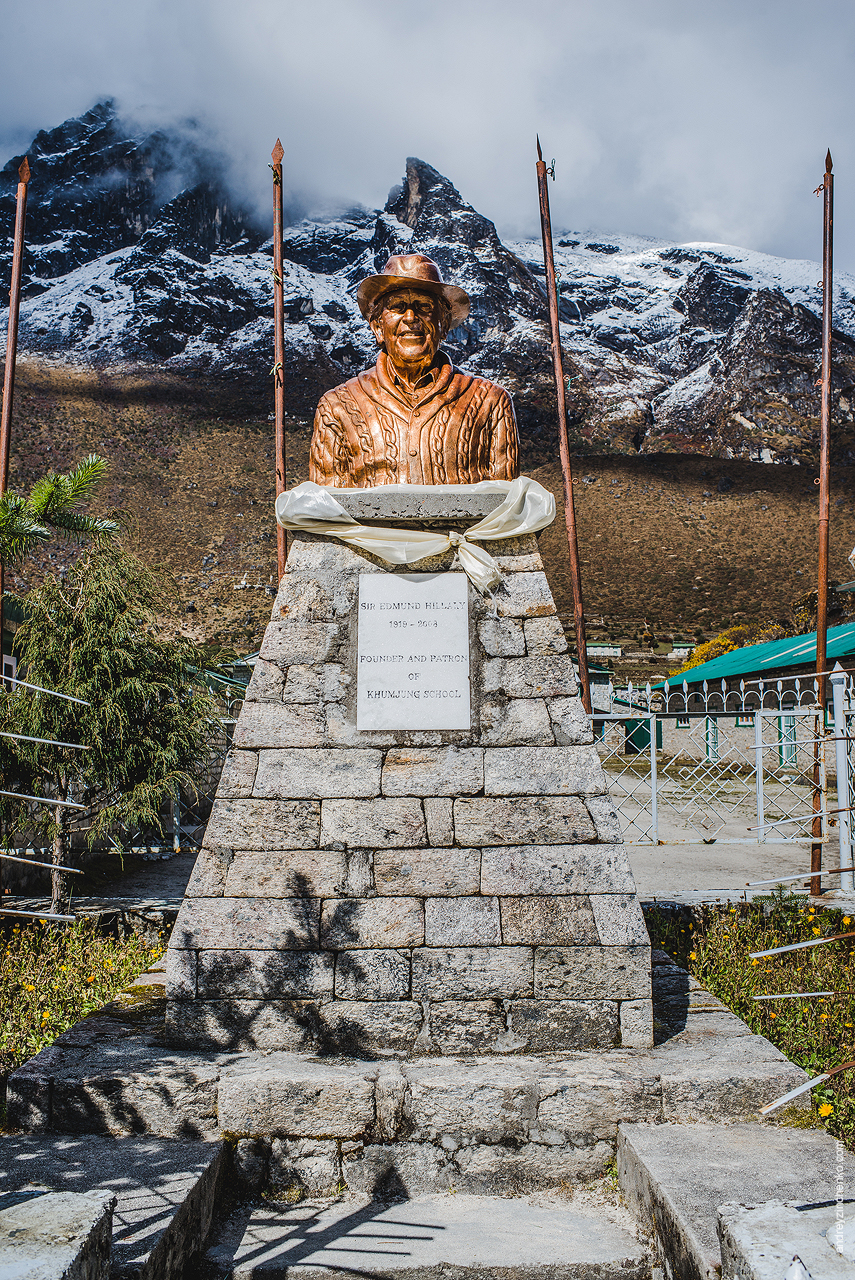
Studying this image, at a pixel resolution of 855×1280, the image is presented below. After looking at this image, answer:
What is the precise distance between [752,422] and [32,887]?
71170 mm

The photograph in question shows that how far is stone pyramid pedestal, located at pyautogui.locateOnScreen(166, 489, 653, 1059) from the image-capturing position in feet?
10.9

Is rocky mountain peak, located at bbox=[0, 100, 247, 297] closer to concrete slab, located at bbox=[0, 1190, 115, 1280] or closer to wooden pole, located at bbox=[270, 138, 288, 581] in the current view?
wooden pole, located at bbox=[270, 138, 288, 581]

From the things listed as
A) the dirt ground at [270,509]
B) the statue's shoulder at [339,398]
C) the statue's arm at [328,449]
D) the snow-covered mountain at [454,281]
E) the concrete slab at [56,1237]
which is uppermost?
the snow-covered mountain at [454,281]

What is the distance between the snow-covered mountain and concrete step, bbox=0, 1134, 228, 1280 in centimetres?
6215

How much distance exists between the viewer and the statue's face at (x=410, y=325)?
3982 mm

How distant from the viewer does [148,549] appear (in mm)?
43906

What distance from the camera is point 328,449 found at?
4078mm

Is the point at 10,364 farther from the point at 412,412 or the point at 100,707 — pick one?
the point at 412,412

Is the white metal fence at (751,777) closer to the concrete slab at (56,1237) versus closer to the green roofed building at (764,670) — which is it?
the green roofed building at (764,670)

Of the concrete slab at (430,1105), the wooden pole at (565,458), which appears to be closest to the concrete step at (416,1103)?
the concrete slab at (430,1105)

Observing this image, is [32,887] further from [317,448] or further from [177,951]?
[317,448]

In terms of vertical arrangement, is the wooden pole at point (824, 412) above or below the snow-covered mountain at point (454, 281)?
below

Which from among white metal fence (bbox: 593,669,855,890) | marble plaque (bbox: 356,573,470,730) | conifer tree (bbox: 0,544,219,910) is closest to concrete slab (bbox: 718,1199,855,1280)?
white metal fence (bbox: 593,669,855,890)

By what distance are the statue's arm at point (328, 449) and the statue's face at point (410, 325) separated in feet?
1.44
